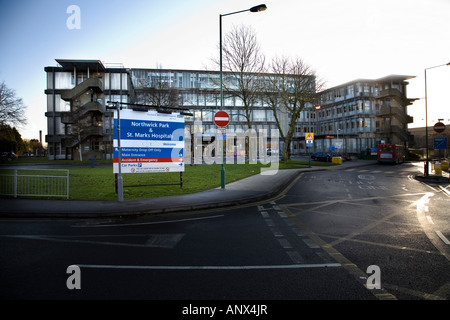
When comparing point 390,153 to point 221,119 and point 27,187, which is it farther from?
point 27,187

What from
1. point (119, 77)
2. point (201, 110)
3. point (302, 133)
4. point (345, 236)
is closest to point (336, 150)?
point (302, 133)

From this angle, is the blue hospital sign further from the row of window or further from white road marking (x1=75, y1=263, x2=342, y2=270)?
the row of window

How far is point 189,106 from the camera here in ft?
219

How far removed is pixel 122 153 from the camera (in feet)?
36.1

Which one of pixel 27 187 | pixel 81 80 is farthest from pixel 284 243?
pixel 81 80

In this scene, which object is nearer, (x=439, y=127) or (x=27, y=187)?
(x=27, y=187)

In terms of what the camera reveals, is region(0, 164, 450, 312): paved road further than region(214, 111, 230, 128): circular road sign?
No

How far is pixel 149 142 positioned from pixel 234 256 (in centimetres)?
811

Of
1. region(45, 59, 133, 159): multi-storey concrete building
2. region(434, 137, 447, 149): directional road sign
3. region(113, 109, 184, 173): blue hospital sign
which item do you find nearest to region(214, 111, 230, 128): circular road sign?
region(113, 109, 184, 173): blue hospital sign

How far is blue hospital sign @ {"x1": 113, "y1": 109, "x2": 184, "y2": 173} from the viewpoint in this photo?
36.1 feet

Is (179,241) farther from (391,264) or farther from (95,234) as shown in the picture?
(391,264)

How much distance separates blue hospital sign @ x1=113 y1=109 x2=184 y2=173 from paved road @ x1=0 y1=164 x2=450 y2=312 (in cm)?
400

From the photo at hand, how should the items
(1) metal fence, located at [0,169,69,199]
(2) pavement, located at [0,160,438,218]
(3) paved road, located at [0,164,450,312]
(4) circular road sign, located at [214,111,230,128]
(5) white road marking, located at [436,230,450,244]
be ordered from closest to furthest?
1. (3) paved road, located at [0,164,450,312]
2. (5) white road marking, located at [436,230,450,244]
3. (2) pavement, located at [0,160,438,218]
4. (1) metal fence, located at [0,169,69,199]
5. (4) circular road sign, located at [214,111,230,128]
